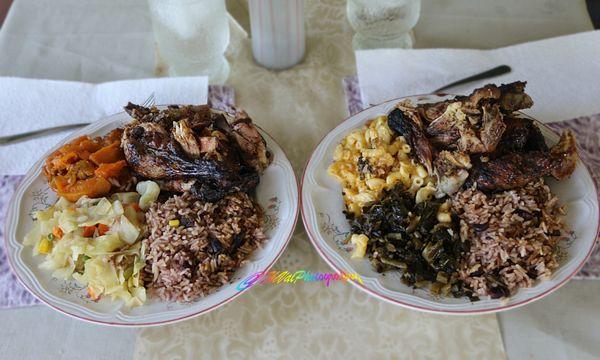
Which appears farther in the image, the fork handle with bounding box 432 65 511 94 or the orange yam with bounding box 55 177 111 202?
the fork handle with bounding box 432 65 511 94

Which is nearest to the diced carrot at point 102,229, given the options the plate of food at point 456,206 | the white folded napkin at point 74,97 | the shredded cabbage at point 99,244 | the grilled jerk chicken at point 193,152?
the shredded cabbage at point 99,244

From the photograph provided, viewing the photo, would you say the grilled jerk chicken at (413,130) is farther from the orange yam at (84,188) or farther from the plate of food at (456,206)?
the orange yam at (84,188)

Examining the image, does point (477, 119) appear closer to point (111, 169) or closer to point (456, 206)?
point (456, 206)

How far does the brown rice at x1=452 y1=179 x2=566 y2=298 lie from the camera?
1.57m

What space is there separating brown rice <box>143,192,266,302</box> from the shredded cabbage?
0.18ft

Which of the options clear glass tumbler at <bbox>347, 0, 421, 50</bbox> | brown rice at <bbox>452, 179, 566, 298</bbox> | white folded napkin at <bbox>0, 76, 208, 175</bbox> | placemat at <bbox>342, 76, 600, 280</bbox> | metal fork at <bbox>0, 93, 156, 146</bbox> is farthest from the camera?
clear glass tumbler at <bbox>347, 0, 421, 50</bbox>

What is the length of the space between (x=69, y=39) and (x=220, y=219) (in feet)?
5.38

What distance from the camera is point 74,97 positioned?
7.77 feet

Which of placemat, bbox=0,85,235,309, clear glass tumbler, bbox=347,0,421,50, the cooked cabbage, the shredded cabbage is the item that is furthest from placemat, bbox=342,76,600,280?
placemat, bbox=0,85,235,309

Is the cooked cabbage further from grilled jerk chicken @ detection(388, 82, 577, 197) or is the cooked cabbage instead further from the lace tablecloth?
grilled jerk chicken @ detection(388, 82, 577, 197)

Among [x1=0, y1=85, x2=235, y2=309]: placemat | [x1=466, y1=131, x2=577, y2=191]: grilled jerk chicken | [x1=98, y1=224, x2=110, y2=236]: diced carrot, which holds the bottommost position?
[x1=0, y1=85, x2=235, y2=309]: placemat

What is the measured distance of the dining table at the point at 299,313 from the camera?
5.50 ft

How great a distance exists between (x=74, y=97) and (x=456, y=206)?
70.1 inches

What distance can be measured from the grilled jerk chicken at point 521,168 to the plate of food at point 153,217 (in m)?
0.66
